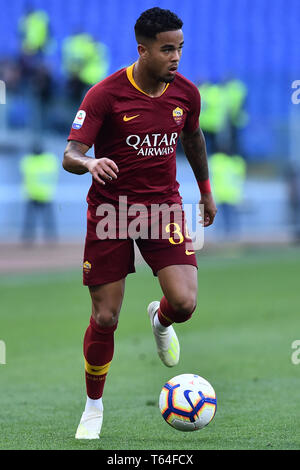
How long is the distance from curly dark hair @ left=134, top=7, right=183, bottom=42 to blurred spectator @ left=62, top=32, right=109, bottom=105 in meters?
13.7

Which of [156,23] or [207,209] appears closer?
[156,23]

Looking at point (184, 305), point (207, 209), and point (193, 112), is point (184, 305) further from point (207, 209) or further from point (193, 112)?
point (193, 112)

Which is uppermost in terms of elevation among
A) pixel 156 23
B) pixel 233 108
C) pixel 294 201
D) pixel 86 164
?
pixel 156 23

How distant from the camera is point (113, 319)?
5.32m

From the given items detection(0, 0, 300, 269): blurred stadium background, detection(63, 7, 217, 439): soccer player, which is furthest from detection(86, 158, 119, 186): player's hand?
detection(0, 0, 300, 269): blurred stadium background

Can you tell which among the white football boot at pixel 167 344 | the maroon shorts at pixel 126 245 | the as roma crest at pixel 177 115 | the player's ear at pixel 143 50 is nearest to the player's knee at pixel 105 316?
the maroon shorts at pixel 126 245

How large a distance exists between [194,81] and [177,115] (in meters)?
15.7

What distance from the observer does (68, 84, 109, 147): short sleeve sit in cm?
516

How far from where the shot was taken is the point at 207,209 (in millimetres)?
5984

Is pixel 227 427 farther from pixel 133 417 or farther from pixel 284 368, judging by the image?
pixel 284 368

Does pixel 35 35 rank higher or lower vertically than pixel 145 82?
higher

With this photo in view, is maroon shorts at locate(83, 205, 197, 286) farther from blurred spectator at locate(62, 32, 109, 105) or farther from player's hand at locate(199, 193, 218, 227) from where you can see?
blurred spectator at locate(62, 32, 109, 105)

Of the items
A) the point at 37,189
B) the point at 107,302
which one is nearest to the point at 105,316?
the point at 107,302

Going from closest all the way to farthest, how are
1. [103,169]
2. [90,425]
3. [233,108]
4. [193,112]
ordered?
[103,169]
[90,425]
[193,112]
[233,108]
